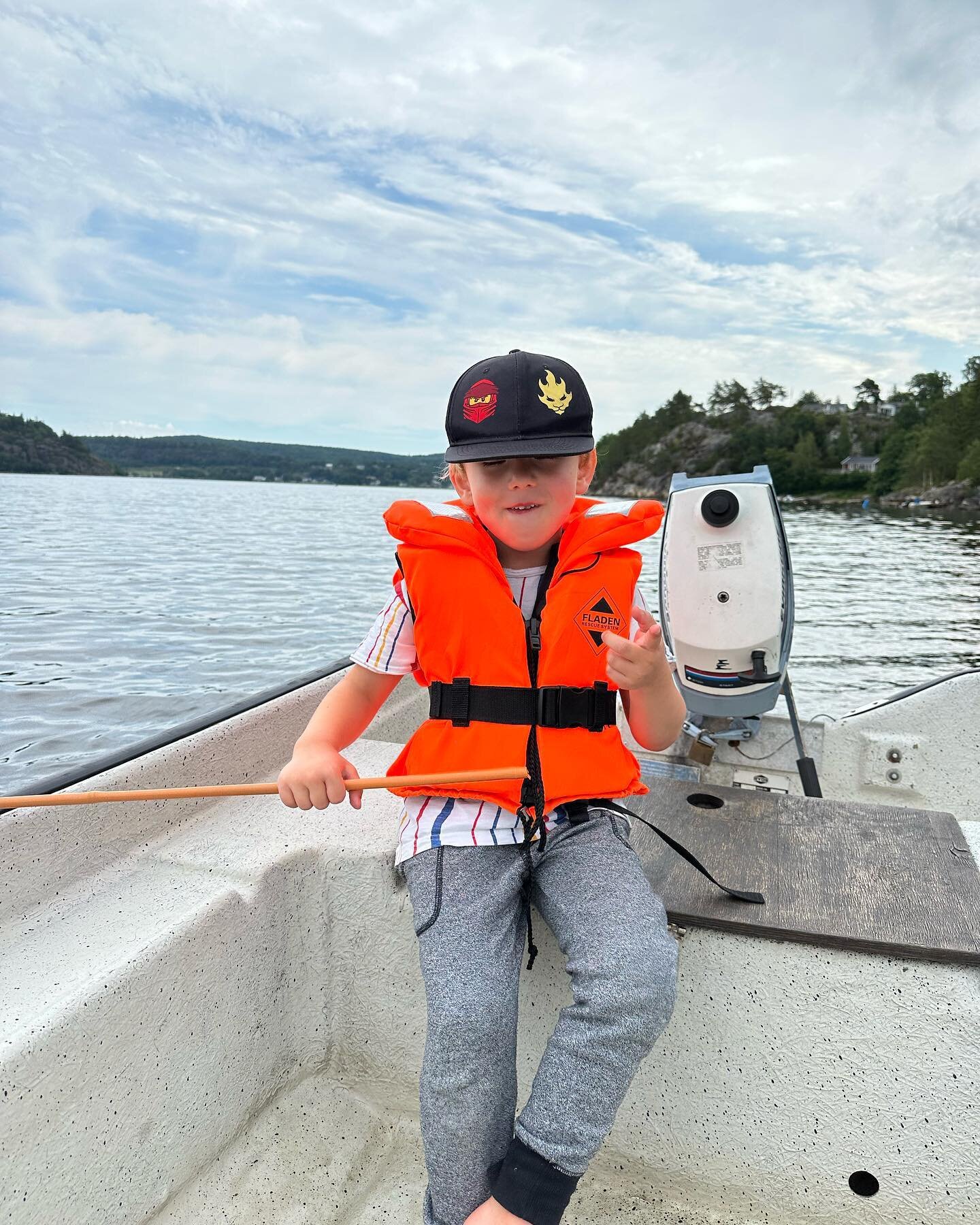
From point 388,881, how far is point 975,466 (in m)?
65.1

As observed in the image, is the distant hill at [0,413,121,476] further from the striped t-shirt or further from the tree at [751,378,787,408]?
the tree at [751,378,787,408]

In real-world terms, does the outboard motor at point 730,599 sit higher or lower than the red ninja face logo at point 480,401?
lower

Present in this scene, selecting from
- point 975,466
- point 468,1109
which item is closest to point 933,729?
point 468,1109

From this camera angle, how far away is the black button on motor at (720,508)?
9.52 feet

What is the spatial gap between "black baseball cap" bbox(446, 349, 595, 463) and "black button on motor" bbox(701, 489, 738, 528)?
4.72ft

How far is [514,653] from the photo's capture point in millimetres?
1582

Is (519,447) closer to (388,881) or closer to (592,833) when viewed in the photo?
(592,833)

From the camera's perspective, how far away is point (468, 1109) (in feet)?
3.99

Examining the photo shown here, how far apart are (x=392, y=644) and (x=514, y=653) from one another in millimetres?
226

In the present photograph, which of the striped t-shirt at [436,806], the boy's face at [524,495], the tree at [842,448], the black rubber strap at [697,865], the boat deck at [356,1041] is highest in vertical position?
the tree at [842,448]

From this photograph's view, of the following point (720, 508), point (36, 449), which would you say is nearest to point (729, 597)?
point (720, 508)

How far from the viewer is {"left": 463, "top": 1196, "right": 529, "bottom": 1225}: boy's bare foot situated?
1146 mm

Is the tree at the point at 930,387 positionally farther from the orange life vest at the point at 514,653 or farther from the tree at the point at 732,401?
the orange life vest at the point at 514,653

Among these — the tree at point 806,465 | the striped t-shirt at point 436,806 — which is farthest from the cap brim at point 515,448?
the tree at point 806,465
